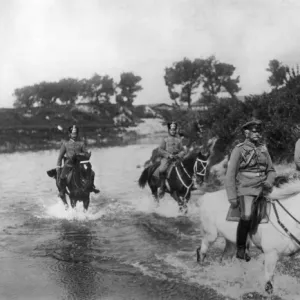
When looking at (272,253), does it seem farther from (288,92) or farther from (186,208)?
(288,92)

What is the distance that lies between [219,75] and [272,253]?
3769 inches

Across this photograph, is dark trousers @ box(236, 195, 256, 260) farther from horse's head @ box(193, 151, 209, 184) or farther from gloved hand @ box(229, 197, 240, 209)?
horse's head @ box(193, 151, 209, 184)

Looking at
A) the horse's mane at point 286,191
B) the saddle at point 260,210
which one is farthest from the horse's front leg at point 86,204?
the horse's mane at point 286,191

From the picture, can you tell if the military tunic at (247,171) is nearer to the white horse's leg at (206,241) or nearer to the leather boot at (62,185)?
the white horse's leg at (206,241)

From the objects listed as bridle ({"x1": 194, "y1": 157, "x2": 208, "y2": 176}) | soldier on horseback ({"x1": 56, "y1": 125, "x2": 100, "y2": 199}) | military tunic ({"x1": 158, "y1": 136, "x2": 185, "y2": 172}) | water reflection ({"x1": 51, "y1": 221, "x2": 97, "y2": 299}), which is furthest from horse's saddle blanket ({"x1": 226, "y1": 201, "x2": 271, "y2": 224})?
military tunic ({"x1": 158, "y1": 136, "x2": 185, "y2": 172})

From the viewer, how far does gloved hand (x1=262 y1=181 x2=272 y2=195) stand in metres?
6.89

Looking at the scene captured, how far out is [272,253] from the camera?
21.6 ft

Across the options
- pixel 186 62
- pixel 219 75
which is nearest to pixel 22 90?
pixel 186 62

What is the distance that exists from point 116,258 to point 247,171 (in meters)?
3.65

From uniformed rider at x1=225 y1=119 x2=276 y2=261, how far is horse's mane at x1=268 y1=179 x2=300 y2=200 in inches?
6.4

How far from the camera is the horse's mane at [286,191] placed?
664 centimetres

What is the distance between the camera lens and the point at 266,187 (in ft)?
22.7

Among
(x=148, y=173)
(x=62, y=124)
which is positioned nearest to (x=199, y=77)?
(x=62, y=124)

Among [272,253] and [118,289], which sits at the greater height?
[272,253]
